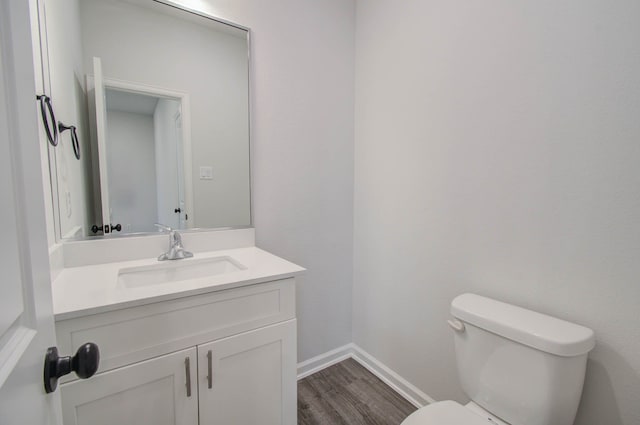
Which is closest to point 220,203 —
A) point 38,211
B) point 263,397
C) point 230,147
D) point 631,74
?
point 230,147

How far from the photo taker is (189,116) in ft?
4.81

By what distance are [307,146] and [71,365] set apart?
149cm

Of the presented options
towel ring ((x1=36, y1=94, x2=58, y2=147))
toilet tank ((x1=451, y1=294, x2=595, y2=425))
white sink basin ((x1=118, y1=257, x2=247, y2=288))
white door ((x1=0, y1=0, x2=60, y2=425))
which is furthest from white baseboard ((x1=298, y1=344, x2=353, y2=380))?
towel ring ((x1=36, y1=94, x2=58, y2=147))

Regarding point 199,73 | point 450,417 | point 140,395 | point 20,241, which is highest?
point 199,73

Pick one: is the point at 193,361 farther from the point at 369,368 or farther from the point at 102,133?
the point at 369,368

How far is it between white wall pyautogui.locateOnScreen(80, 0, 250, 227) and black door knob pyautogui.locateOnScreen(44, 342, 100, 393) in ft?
3.42

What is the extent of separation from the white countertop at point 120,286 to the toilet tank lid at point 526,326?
0.68 metres

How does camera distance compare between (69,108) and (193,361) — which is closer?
(193,361)

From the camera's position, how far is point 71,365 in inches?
19.3

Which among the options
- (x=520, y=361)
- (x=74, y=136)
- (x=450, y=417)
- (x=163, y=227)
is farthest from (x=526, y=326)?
(x=74, y=136)

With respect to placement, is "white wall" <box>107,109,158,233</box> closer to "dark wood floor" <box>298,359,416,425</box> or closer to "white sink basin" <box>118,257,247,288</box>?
"white sink basin" <box>118,257,247,288</box>

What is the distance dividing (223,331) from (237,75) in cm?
126

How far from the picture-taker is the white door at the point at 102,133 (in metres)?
1.24

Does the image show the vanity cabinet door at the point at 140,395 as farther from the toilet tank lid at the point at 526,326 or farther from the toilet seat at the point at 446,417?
the toilet tank lid at the point at 526,326
